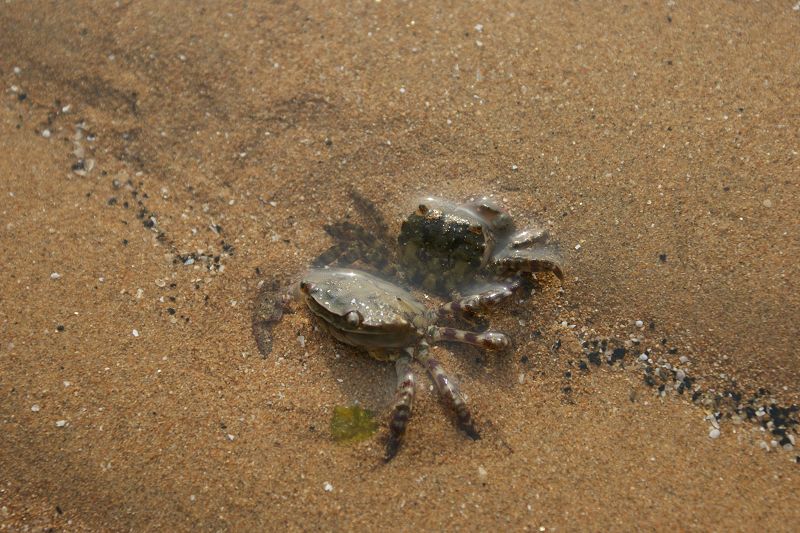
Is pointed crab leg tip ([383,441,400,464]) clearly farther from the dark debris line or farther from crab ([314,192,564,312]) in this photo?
the dark debris line

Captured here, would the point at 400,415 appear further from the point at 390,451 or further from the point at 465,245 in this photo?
the point at 465,245

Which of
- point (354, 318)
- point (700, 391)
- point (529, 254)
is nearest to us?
point (354, 318)

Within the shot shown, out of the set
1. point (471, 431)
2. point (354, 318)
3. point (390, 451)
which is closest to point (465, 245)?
point (354, 318)

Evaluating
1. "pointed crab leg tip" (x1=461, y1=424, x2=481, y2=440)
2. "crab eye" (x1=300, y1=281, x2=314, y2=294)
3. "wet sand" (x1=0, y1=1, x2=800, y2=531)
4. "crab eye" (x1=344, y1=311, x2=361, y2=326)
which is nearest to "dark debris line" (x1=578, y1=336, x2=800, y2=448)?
"wet sand" (x1=0, y1=1, x2=800, y2=531)

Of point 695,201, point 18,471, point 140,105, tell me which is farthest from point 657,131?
point 18,471

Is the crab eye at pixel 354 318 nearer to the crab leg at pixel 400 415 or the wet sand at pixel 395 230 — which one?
the wet sand at pixel 395 230

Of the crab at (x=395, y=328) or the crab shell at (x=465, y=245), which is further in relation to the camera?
the crab shell at (x=465, y=245)

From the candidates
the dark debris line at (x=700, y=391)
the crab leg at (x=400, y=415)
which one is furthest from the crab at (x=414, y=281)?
the dark debris line at (x=700, y=391)

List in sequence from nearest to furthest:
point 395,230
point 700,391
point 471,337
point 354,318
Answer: point 354,318 → point 700,391 → point 471,337 → point 395,230

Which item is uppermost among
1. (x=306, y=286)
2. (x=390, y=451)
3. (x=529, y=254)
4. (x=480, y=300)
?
(x=529, y=254)
